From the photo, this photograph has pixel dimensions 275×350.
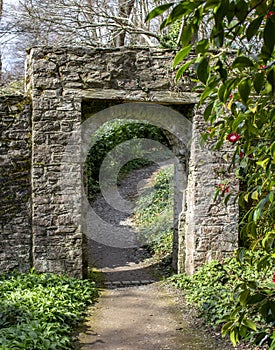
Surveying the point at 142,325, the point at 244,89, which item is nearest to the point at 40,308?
the point at 142,325

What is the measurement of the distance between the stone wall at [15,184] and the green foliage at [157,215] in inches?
123

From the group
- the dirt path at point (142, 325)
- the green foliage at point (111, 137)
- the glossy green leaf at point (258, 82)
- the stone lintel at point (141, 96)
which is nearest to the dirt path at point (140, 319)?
the dirt path at point (142, 325)

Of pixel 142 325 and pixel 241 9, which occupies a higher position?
pixel 241 9

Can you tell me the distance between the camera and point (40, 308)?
484 centimetres

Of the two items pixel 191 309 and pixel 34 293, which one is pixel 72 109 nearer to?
pixel 34 293

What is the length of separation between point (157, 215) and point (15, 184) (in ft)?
17.3

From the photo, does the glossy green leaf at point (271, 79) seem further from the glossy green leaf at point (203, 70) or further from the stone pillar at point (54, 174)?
the stone pillar at point (54, 174)

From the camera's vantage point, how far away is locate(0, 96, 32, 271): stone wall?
227 inches

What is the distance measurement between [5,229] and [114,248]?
3864 millimetres

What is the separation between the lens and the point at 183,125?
6.36 meters

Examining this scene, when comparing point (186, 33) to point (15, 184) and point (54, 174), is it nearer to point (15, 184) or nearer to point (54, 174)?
point (54, 174)

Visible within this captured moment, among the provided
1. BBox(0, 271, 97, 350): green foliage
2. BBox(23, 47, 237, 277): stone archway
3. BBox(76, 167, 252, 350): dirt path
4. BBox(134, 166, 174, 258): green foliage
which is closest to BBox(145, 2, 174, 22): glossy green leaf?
BBox(0, 271, 97, 350): green foliage

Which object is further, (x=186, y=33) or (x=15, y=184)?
(x=15, y=184)

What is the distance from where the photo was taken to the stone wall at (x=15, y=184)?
5.77 metres
